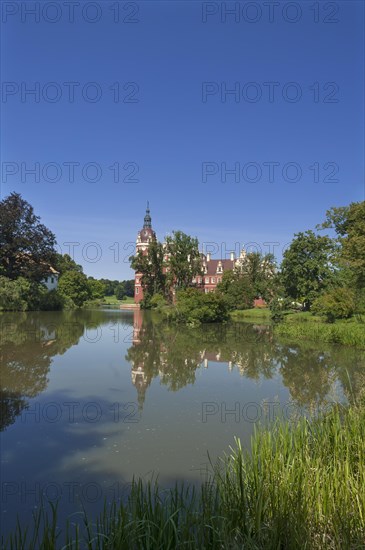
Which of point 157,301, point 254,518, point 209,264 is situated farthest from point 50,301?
point 209,264

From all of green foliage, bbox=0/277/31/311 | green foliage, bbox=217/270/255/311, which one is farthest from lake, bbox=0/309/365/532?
green foliage, bbox=217/270/255/311

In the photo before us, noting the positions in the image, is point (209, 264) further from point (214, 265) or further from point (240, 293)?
point (240, 293)

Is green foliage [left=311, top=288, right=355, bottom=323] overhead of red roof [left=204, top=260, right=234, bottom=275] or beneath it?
beneath

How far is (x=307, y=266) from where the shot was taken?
37844mm

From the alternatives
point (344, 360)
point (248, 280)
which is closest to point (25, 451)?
point (344, 360)

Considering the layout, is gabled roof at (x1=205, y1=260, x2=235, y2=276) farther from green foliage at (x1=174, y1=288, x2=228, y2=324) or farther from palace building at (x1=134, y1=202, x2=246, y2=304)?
green foliage at (x1=174, y1=288, x2=228, y2=324)

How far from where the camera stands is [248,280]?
5572 cm

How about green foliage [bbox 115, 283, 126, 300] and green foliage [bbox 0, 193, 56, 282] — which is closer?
green foliage [bbox 0, 193, 56, 282]

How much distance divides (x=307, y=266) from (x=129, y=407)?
31784mm

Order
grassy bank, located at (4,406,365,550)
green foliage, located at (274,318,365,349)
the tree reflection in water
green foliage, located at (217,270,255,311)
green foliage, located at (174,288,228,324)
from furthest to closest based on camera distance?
green foliage, located at (217,270,255,311)
green foliage, located at (174,288,228,324)
green foliage, located at (274,318,365,349)
the tree reflection in water
grassy bank, located at (4,406,365,550)

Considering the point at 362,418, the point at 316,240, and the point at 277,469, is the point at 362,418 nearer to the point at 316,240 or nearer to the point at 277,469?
the point at 277,469

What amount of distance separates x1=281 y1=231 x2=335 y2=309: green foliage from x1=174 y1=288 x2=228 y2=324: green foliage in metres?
7.48

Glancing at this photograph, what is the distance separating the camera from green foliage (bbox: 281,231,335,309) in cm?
3753

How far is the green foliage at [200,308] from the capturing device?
3550 cm
